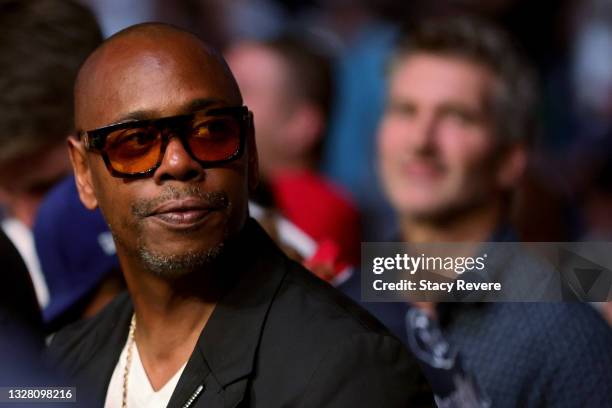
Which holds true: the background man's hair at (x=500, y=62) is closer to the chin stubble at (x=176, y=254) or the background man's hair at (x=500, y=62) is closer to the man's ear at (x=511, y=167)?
the man's ear at (x=511, y=167)

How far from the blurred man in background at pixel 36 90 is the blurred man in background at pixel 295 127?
404 mm

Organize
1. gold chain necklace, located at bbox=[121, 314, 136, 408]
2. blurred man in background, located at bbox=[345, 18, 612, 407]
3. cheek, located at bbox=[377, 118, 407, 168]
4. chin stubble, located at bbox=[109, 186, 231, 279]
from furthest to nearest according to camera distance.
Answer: cheek, located at bbox=[377, 118, 407, 168]
blurred man in background, located at bbox=[345, 18, 612, 407]
gold chain necklace, located at bbox=[121, 314, 136, 408]
chin stubble, located at bbox=[109, 186, 231, 279]

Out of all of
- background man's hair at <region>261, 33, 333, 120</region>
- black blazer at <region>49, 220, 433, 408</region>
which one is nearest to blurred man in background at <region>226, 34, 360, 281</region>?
background man's hair at <region>261, 33, 333, 120</region>

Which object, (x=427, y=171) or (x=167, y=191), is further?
(x=427, y=171)

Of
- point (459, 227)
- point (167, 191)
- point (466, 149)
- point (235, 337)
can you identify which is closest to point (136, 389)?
point (235, 337)

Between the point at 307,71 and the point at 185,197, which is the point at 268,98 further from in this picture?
the point at 185,197

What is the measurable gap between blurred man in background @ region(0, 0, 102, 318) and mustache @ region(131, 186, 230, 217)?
799mm

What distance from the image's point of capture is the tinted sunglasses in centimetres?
153

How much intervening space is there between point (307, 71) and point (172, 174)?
105 centimetres

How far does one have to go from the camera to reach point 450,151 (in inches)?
87.3

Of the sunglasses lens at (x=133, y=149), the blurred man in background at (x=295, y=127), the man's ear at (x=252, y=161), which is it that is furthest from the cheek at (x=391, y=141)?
the sunglasses lens at (x=133, y=149)

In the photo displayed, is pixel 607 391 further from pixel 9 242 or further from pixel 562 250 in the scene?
pixel 9 242

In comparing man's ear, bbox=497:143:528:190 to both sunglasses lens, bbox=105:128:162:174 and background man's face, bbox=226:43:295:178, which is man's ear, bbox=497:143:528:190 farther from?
sunglasses lens, bbox=105:128:162:174

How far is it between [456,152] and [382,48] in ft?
1.36
